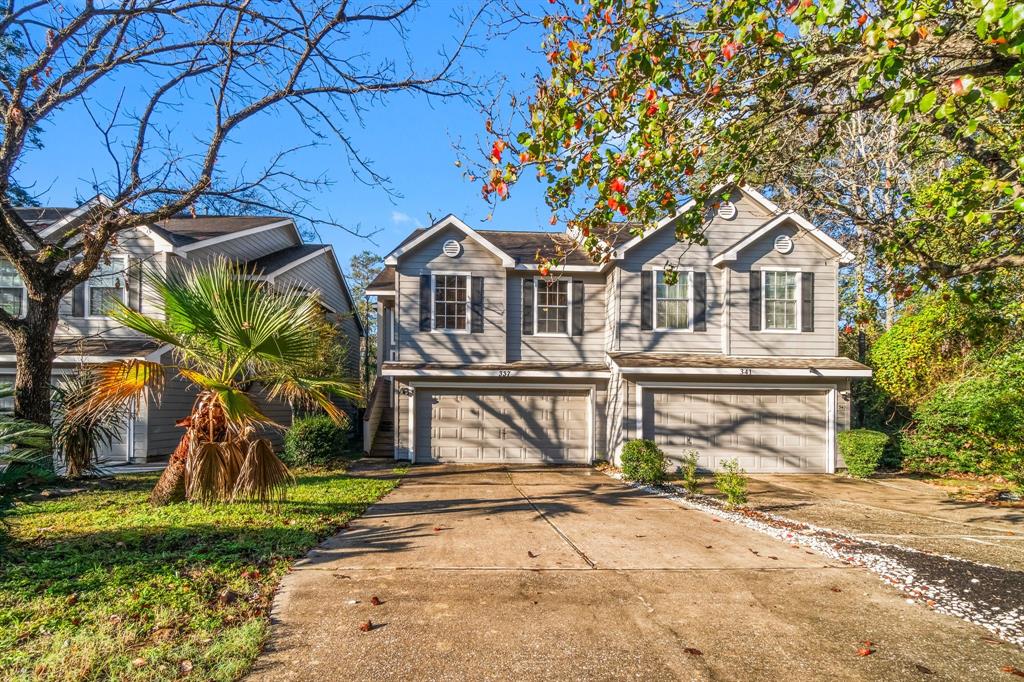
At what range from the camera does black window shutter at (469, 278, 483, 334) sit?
1286 centimetres

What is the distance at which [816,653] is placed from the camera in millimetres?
3455

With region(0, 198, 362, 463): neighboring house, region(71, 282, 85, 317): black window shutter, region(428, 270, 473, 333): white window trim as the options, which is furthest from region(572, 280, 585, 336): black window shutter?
region(71, 282, 85, 317): black window shutter

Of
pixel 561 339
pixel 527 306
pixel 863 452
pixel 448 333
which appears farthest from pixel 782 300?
→ pixel 448 333

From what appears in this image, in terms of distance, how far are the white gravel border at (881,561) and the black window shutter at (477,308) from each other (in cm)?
628

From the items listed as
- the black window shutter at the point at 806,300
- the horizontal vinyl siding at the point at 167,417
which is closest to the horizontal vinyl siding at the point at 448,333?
the horizontal vinyl siding at the point at 167,417

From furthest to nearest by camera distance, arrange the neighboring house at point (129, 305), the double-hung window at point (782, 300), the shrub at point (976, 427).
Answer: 1. the double-hung window at point (782, 300)
2. the neighboring house at point (129, 305)
3. the shrub at point (976, 427)

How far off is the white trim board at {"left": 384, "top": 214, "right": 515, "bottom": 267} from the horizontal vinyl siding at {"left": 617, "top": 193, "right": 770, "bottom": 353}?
9.69ft

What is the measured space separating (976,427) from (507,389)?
10059 mm

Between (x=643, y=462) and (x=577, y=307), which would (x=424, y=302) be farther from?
(x=643, y=462)

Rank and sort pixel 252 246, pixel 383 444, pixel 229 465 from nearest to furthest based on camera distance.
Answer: pixel 229 465 < pixel 383 444 < pixel 252 246

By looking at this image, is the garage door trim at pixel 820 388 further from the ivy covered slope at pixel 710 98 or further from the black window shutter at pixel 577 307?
the ivy covered slope at pixel 710 98

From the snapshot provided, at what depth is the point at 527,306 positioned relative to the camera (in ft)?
43.2

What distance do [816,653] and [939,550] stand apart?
3.68 meters

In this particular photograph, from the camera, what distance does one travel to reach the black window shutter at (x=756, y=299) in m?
12.4
